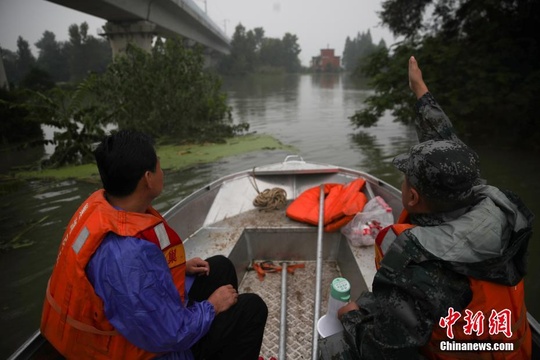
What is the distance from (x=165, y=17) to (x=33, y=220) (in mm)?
17953

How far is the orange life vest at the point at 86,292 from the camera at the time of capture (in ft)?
4.18

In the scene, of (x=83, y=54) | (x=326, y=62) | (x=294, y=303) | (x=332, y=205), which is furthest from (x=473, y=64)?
(x=326, y=62)

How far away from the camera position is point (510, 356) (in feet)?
4.37

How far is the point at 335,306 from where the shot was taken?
1.79 metres

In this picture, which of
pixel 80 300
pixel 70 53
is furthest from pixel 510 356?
pixel 70 53

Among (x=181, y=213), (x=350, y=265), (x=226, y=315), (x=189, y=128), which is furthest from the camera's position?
(x=189, y=128)

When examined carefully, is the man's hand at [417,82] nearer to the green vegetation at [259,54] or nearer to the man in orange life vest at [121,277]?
the man in orange life vest at [121,277]

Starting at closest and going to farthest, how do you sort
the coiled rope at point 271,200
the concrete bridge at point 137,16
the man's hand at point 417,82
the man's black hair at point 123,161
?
the man's black hair at point 123,161 → the man's hand at point 417,82 → the coiled rope at point 271,200 → the concrete bridge at point 137,16

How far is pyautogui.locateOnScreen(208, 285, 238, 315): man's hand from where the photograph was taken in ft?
5.62

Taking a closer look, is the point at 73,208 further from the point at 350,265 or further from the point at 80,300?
the point at 80,300

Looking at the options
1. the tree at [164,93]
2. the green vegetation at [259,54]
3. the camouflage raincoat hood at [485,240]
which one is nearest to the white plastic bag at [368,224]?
the camouflage raincoat hood at [485,240]

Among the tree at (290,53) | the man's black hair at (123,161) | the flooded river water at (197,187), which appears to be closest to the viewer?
the man's black hair at (123,161)

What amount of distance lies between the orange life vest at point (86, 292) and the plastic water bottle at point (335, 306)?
85 cm

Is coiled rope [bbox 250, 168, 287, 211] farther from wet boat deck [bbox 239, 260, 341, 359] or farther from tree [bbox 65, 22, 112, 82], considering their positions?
tree [bbox 65, 22, 112, 82]
